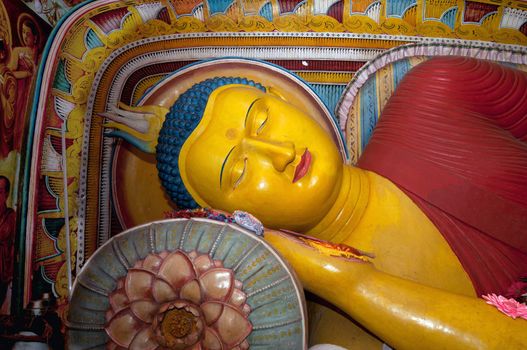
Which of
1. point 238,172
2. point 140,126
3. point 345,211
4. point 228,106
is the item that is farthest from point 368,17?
point 140,126

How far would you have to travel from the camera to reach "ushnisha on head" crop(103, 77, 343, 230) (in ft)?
7.58

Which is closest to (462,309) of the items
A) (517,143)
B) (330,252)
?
(330,252)

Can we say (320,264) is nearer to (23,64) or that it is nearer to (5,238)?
(5,238)

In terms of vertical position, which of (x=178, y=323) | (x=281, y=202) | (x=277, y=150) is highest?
(x=277, y=150)

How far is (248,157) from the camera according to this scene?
7.67ft

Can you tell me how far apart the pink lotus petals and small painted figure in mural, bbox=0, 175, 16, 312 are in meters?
2.19

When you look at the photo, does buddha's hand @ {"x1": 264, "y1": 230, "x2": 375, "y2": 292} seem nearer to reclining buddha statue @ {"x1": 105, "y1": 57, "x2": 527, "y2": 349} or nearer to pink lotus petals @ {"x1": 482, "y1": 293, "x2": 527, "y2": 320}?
reclining buddha statue @ {"x1": 105, "y1": 57, "x2": 527, "y2": 349}

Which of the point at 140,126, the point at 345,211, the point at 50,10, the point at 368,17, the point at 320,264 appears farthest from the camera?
the point at 368,17

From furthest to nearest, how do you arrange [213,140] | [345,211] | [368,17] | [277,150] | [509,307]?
[368,17] → [345,211] → [213,140] → [277,150] → [509,307]

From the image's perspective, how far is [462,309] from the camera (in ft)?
6.16

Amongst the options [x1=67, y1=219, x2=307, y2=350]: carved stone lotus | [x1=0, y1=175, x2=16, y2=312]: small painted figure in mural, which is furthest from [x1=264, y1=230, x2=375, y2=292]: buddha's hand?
[x1=0, y1=175, x2=16, y2=312]: small painted figure in mural

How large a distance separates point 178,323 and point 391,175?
1425 mm

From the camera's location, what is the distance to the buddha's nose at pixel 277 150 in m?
2.26

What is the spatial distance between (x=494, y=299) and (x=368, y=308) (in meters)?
0.50
